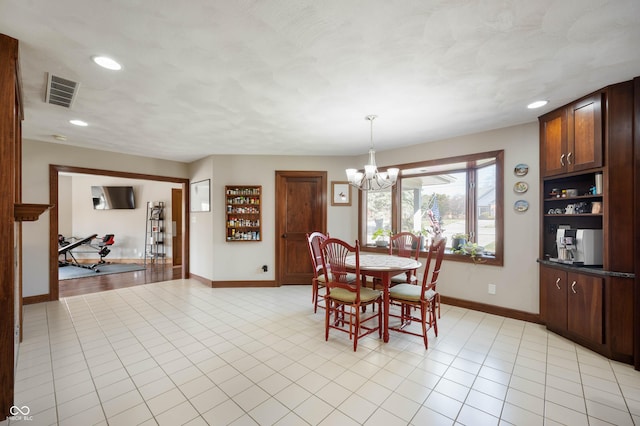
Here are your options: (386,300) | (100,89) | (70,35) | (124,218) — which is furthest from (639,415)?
(124,218)

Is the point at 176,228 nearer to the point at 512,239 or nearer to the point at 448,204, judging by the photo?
the point at 448,204

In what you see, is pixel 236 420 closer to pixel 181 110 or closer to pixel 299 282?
pixel 181 110

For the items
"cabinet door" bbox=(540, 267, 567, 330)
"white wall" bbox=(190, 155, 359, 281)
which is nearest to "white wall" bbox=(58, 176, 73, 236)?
"white wall" bbox=(190, 155, 359, 281)

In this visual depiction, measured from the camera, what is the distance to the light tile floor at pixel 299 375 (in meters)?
1.77

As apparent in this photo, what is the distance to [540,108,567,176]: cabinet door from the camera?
2.90 m

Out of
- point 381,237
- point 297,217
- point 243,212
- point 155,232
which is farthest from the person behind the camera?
point 155,232

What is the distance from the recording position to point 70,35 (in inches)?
67.8

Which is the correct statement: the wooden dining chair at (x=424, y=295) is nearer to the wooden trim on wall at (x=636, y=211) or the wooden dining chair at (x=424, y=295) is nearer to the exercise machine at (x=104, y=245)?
the wooden trim on wall at (x=636, y=211)

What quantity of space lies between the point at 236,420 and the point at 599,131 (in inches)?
156

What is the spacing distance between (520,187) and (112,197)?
9650 millimetres

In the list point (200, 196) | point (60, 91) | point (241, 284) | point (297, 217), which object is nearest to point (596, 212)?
point (297, 217)

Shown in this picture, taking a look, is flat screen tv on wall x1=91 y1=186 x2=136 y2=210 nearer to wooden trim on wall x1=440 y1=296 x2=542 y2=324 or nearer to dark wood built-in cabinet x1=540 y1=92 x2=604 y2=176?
wooden trim on wall x1=440 y1=296 x2=542 y2=324

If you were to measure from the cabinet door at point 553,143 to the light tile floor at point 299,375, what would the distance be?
189 cm

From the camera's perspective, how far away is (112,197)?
25.3 feet
